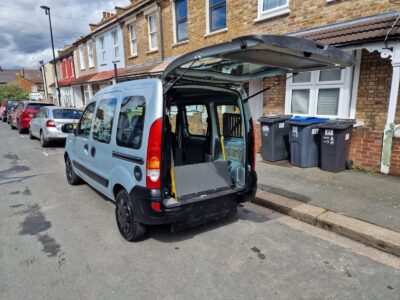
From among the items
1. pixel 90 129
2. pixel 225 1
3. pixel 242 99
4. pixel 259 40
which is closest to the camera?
pixel 259 40

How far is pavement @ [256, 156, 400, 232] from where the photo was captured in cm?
373

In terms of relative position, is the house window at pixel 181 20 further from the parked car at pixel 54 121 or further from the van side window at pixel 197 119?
the van side window at pixel 197 119

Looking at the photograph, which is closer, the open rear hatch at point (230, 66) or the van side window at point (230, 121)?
the open rear hatch at point (230, 66)

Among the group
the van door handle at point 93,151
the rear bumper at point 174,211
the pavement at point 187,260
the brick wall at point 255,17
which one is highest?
the brick wall at point 255,17

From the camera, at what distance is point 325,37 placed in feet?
19.0

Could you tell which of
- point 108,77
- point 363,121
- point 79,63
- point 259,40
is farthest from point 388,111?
point 79,63

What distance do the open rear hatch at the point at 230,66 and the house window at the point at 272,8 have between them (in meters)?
4.77

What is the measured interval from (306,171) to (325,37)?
9.72 feet

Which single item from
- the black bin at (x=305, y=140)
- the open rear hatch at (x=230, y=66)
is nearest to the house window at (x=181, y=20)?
the black bin at (x=305, y=140)

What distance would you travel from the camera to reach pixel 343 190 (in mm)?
4660

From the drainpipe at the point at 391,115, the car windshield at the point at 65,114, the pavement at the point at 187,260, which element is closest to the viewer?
the pavement at the point at 187,260

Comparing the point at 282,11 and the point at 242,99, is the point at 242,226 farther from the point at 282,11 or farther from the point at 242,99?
the point at 282,11

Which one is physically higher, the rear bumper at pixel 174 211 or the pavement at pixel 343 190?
the rear bumper at pixel 174 211

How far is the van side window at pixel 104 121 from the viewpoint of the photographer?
12.0 feet
